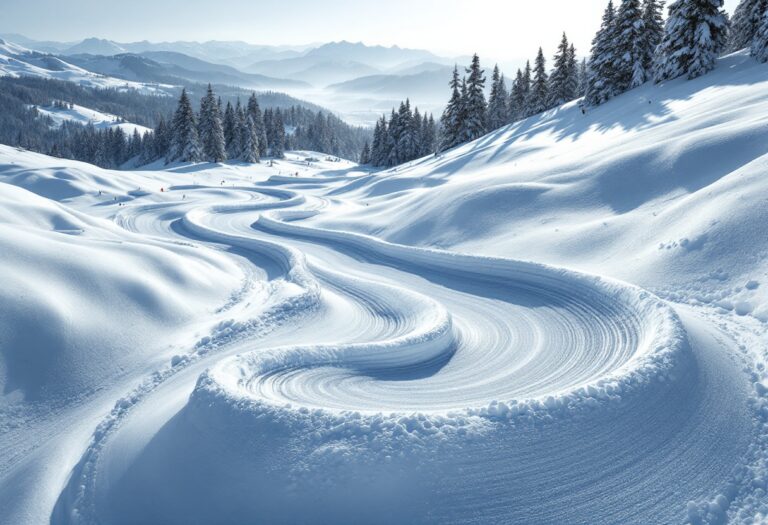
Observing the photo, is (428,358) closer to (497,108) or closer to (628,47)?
(628,47)

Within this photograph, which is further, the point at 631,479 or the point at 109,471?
the point at 109,471

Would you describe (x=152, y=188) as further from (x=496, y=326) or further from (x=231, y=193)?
(x=496, y=326)

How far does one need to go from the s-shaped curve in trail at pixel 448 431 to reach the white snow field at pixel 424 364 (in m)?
0.03

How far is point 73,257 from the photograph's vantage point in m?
10.6

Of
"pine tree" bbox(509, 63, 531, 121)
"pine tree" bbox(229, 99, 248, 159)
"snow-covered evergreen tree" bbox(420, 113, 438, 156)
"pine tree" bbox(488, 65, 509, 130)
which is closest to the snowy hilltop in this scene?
"pine tree" bbox(509, 63, 531, 121)

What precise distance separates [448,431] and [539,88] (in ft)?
201

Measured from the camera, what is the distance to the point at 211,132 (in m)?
65.8

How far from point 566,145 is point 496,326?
905 inches

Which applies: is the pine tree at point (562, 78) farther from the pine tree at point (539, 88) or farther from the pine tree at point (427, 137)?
the pine tree at point (427, 137)

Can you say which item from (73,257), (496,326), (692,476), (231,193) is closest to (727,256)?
(496,326)

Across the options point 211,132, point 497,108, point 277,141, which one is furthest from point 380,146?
point 277,141

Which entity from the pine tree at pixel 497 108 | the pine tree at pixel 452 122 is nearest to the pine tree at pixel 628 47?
the pine tree at pixel 452 122

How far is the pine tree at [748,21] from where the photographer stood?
104ft

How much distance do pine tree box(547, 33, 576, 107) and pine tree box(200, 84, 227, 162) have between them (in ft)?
161
